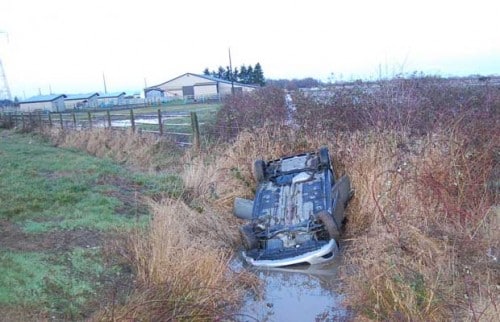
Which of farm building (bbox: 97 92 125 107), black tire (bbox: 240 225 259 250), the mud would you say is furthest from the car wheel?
farm building (bbox: 97 92 125 107)

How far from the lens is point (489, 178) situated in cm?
558

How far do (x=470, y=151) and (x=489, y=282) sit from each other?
206cm

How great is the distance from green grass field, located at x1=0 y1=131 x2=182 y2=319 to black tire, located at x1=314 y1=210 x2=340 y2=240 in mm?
2384

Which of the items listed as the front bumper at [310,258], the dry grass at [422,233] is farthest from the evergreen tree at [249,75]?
the front bumper at [310,258]

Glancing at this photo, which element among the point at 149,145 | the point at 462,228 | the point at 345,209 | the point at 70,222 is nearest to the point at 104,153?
the point at 149,145

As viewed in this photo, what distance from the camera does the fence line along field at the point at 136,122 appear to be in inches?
523

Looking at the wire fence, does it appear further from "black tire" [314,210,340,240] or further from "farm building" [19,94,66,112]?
"farm building" [19,94,66,112]

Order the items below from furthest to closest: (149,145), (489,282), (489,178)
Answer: (149,145)
(489,178)
(489,282)

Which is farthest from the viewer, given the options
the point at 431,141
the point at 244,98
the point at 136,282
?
the point at 244,98

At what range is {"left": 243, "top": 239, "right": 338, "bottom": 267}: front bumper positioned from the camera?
549 cm

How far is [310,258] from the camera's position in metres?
5.50

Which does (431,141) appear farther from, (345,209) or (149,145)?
(149,145)

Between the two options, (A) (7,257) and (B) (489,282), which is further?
(A) (7,257)

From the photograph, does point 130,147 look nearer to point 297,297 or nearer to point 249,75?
point 297,297
